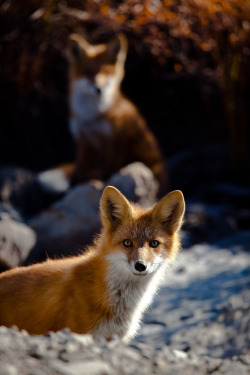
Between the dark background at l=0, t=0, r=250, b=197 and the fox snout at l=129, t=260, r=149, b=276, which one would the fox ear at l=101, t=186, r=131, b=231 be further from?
the dark background at l=0, t=0, r=250, b=197

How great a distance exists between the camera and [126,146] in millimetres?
7445

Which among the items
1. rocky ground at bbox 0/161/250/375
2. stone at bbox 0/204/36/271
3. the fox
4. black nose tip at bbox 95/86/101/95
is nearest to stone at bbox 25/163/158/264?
rocky ground at bbox 0/161/250/375

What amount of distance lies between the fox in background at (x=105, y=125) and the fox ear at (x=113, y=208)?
378cm

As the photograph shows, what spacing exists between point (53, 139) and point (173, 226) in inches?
259

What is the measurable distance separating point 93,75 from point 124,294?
14.4 ft

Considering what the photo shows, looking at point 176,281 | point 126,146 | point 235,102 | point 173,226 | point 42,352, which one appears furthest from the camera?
point 235,102

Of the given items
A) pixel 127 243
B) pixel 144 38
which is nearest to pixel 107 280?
pixel 127 243

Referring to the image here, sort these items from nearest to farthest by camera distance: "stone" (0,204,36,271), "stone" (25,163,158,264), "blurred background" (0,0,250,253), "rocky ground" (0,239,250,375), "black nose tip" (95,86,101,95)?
"rocky ground" (0,239,250,375) → "stone" (0,204,36,271) → "stone" (25,163,158,264) → "black nose tip" (95,86,101,95) → "blurred background" (0,0,250,253)

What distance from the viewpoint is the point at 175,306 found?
5.07 meters

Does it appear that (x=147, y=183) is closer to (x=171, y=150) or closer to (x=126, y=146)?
(x=126, y=146)

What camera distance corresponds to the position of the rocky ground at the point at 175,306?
7.97 feet

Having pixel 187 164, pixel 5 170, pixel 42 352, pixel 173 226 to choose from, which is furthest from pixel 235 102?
pixel 42 352

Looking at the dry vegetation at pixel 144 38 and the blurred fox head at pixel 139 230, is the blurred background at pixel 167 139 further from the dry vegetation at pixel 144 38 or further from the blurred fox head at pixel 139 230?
the blurred fox head at pixel 139 230

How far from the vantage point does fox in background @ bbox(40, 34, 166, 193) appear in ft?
23.8
